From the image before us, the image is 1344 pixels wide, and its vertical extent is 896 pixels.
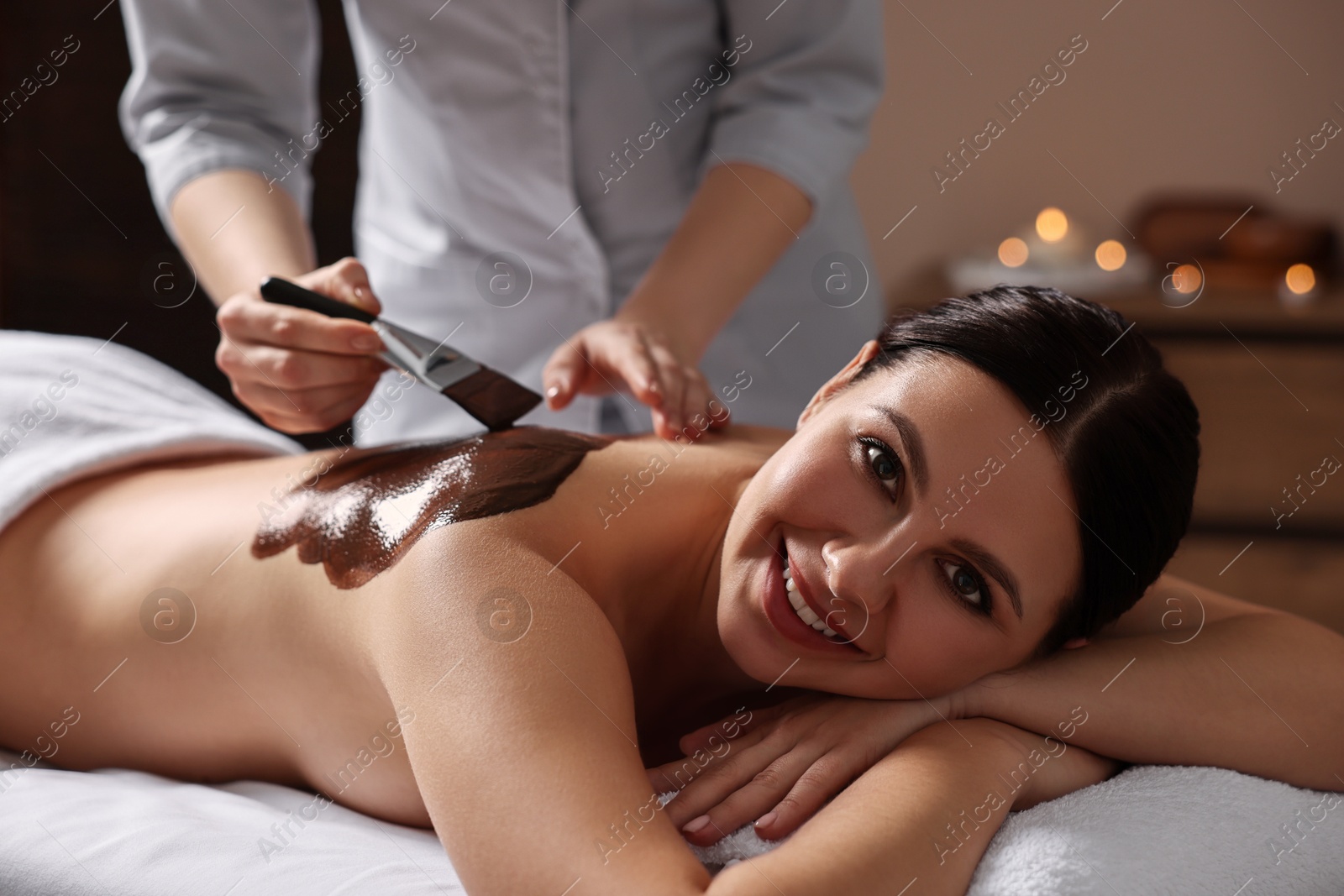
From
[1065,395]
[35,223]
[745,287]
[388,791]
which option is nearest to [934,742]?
[1065,395]

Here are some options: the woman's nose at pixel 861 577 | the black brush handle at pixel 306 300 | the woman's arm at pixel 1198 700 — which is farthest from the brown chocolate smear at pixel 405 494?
the woman's arm at pixel 1198 700

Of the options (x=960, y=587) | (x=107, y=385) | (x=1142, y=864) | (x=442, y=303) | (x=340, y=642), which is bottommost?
(x=1142, y=864)

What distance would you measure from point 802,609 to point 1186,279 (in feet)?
6.99

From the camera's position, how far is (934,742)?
83cm

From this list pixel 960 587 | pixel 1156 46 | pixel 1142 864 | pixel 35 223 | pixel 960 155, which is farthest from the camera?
pixel 960 155

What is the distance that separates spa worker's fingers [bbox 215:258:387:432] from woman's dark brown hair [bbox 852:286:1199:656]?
45 centimetres

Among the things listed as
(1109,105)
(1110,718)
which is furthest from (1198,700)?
(1109,105)

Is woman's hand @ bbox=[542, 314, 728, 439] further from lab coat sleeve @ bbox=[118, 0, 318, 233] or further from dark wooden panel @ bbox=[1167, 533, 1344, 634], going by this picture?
dark wooden panel @ bbox=[1167, 533, 1344, 634]

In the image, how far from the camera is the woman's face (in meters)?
0.82

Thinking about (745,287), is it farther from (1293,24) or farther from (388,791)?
(1293,24)

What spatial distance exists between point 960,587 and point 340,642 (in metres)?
0.48

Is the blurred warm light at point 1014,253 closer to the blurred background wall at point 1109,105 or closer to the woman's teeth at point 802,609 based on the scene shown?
the blurred background wall at point 1109,105

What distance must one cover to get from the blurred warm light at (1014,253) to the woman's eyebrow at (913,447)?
1.98 m

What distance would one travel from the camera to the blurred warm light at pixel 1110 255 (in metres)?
2.73
